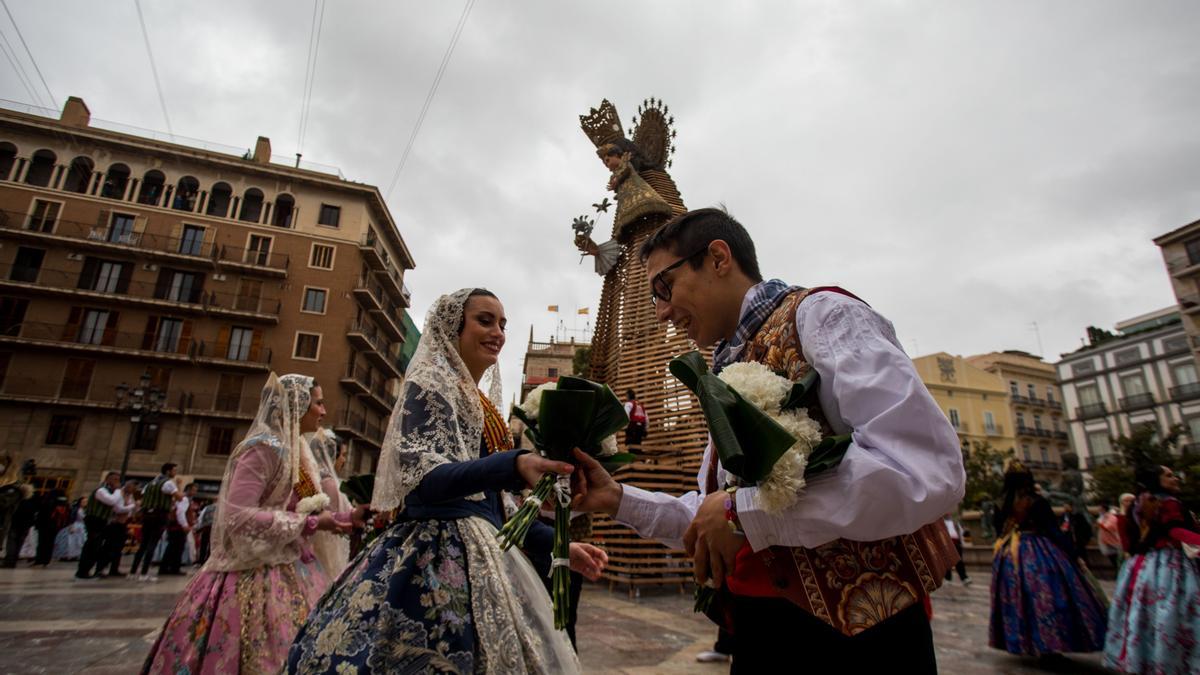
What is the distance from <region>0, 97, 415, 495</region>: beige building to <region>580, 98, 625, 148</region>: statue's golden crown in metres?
24.8

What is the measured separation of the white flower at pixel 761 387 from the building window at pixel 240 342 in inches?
1365

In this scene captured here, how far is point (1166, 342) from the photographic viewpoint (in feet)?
123

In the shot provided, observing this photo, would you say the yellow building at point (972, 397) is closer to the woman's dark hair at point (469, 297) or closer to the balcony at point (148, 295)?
the balcony at point (148, 295)

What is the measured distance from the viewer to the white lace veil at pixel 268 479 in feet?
10.1

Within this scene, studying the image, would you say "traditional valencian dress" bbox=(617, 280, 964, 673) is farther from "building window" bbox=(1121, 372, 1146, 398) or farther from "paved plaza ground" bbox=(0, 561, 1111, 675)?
"building window" bbox=(1121, 372, 1146, 398)

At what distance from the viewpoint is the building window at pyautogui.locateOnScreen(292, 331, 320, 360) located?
30892 mm

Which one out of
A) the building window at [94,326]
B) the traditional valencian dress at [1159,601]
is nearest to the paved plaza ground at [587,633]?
the traditional valencian dress at [1159,601]

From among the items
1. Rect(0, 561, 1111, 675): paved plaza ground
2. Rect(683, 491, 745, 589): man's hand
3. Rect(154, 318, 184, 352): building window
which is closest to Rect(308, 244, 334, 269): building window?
Rect(154, 318, 184, 352): building window

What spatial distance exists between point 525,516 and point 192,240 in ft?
125

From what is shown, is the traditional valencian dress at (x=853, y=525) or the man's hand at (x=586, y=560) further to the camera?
the man's hand at (x=586, y=560)

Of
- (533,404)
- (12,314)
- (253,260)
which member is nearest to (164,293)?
(253,260)

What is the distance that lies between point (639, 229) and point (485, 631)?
8.83m

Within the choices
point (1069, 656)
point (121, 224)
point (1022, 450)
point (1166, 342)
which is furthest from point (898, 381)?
point (1022, 450)

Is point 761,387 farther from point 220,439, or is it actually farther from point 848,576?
point 220,439
